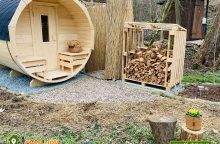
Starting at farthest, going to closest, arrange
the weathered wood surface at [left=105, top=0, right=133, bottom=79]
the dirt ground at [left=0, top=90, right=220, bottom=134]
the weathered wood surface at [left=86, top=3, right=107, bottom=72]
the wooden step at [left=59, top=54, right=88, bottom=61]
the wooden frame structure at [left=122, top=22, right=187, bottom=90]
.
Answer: the weathered wood surface at [left=86, top=3, right=107, bottom=72] → the wooden step at [left=59, top=54, right=88, bottom=61] → the weathered wood surface at [left=105, top=0, right=133, bottom=79] → the wooden frame structure at [left=122, top=22, right=187, bottom=90] → the dirt ground at [left=0, top=90, right=220, bottom=134]

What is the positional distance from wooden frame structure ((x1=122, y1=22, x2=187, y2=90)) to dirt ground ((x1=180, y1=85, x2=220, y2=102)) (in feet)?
1.15

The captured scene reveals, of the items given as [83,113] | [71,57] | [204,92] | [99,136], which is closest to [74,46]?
[71,57]

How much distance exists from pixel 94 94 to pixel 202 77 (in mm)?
3275

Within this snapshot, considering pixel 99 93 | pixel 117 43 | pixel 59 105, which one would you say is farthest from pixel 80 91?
pixel 117 43

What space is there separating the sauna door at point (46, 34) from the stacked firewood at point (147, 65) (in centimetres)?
225

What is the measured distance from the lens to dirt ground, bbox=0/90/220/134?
423 centimetres

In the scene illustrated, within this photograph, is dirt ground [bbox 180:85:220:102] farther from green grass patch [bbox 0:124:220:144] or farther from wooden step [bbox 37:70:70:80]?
wooden step [bbox 37:70:70:80]

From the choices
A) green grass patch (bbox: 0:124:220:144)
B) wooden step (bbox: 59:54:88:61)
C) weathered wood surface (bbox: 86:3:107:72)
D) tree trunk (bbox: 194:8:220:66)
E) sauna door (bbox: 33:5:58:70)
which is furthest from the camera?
tree trunk (bbox: 194:8:220:66)

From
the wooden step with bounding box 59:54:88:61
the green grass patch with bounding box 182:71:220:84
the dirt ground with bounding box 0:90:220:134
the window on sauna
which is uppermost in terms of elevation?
the window on sauna

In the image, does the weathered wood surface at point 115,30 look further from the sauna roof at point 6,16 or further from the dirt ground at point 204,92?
the sauna roof at point 6,16

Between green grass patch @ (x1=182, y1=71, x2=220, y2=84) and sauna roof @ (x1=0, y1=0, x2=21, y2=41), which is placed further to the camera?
green grass patch @ (x1=182, y1=71, x2=220, y2=84)

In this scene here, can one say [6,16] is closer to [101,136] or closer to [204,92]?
[101,136]

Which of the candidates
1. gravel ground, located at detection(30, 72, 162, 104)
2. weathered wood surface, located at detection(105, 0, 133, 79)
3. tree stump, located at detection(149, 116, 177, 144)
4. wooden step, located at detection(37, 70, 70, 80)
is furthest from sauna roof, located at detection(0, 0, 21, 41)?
tree stump, located at detection(149, 116, 177, 144)

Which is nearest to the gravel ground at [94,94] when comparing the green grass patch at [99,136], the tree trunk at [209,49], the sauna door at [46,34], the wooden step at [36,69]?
the wooden step at [36,69]
